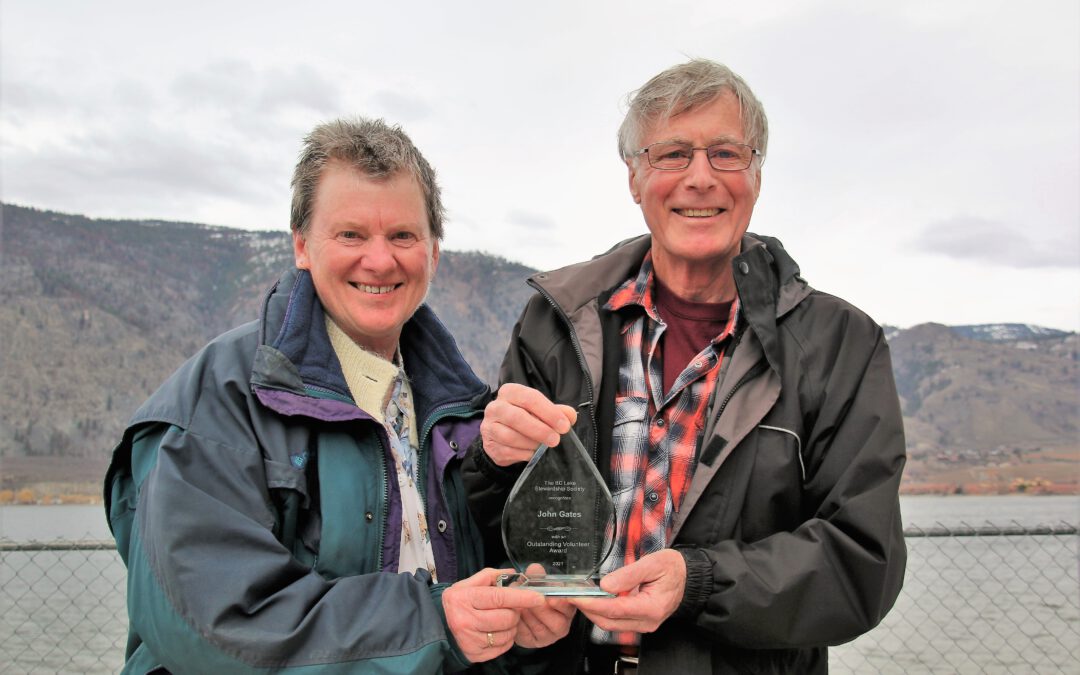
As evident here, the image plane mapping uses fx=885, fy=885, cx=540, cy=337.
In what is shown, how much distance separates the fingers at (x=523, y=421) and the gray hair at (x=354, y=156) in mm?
641

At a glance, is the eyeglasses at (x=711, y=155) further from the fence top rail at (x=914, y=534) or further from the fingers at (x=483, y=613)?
the fence top rail at (x=914, y=534)

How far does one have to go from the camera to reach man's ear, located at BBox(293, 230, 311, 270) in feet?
8.08

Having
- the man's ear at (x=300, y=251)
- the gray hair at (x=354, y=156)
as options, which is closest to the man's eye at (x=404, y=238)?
the gray hair at (x=354, y=156)

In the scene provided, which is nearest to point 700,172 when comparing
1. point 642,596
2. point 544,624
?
point 642,596

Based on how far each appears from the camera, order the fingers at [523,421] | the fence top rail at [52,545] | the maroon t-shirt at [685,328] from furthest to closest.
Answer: the fence top rail at [52,545] < the maroon t-shirt at [685,328] < the fingers at [523,421]

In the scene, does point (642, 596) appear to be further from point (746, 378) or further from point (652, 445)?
point (746, 378)

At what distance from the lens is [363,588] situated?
6.69ft

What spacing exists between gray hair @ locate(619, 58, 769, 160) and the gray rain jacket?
0.36m

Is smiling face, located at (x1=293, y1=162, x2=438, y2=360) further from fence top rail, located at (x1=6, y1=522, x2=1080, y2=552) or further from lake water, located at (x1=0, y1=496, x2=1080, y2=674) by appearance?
lake water, located at (x1=0, y1=496, x2=1080, y2=674)

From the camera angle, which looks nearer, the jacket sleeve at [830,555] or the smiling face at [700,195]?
the jacket sleeve at [830,555]

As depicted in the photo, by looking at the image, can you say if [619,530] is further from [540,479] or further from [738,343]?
→ [738,343]

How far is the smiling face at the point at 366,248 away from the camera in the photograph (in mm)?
2336

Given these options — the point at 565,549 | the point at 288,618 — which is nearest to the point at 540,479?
the point at 565,549

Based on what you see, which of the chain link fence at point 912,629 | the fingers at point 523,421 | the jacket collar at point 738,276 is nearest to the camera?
the fingers at point 523,421
